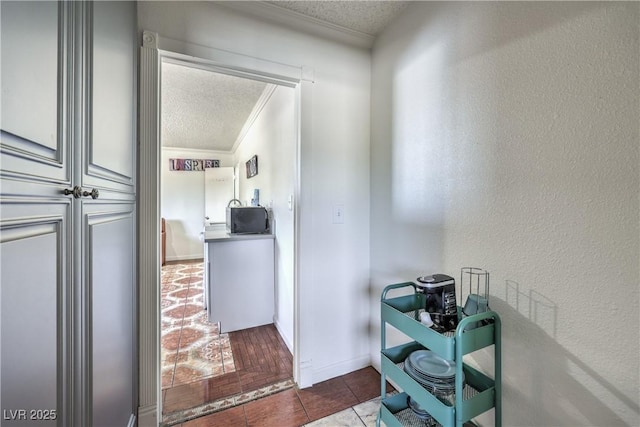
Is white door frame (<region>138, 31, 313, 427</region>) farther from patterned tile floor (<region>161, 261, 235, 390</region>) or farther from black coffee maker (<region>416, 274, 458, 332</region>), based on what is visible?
black coffee maker (<region>416, 274, 458, 332</region>)

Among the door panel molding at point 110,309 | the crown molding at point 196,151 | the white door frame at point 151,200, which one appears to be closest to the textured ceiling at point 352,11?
the white door frame at point 151,200

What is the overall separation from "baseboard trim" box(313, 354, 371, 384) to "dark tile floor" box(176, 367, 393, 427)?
32 millimetres

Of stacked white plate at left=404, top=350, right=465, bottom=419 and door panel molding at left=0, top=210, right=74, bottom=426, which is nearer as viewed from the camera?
door panel molding at left=0, top=210, right=74, bottom=426

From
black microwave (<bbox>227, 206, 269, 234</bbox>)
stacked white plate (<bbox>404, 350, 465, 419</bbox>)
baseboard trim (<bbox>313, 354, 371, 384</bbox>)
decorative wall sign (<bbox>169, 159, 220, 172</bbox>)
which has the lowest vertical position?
baseboard trim (<bbox>313, 354, 371, 384</bbox>)

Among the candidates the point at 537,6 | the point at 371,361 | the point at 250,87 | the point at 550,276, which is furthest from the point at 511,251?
the point at 250,87

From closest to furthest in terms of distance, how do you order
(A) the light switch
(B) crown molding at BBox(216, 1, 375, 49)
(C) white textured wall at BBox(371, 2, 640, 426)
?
(C) white textured wall at BBox(371, 2, 640, 426) → (B) crown molding at BBox(216, 1, 375, 49) → (A) the light switch

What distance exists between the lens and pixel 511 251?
3.32 feet

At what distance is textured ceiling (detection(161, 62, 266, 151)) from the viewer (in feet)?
7.72

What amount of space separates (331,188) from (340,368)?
1285 millimetres

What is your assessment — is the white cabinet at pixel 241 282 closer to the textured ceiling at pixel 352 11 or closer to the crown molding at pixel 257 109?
the crown molding at pixel 257 109

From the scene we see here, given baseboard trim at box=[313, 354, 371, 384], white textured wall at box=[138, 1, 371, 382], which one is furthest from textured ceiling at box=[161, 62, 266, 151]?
baseboard trim at box=[313, 354, 371, 384]

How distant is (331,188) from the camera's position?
5.76ft

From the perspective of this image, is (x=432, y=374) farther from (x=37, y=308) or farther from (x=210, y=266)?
(x=210, y=266)

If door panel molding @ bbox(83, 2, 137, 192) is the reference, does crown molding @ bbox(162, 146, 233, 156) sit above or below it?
above
